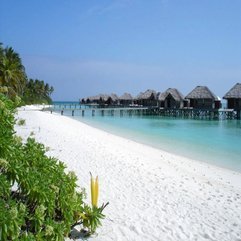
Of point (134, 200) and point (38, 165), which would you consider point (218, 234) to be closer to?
point (134, 200)

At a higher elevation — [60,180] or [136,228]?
[60,180]

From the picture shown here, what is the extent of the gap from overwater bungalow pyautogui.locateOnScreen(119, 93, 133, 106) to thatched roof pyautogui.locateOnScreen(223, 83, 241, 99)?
90.9ft

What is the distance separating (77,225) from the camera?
4.65 meters

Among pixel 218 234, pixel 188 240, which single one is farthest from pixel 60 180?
pixel 218 234

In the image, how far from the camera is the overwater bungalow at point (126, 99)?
6562 cm

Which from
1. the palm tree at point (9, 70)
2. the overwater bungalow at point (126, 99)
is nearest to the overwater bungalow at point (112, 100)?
the overwater bungalow at point (126, 99)

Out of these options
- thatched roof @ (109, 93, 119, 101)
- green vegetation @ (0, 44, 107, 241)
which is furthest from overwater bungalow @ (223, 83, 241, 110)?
green vegetation @ (0, 44, 107, 241)

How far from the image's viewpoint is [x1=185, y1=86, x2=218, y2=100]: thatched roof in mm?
41875

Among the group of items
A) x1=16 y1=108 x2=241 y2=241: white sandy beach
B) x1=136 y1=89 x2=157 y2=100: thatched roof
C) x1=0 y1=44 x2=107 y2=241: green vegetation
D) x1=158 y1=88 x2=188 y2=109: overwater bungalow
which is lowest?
x1=16 y1=108 x2=241 y2=241: white sandy beach

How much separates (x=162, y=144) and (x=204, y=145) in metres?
2.21

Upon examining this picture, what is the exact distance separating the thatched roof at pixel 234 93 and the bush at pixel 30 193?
36.9 metres

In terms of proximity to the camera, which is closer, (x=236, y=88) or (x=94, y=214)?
(x=94, y=214)

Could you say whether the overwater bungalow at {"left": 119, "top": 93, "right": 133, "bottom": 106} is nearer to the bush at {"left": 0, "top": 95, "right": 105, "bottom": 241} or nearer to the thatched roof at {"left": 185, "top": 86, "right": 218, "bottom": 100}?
the thatched roof at {"left": 185, "top": 86, "right": 218, "bottom": 100}

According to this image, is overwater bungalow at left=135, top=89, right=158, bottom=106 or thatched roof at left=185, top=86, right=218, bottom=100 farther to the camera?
overwater bungalow at left=135, top=89, right=158, bottom=106
